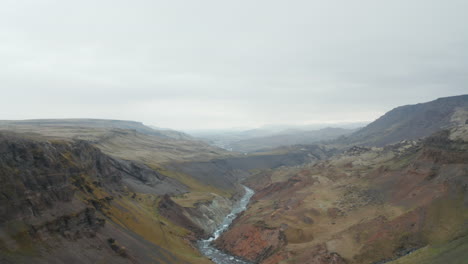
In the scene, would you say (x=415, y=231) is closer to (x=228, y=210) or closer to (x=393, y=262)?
(x=393, y=262)

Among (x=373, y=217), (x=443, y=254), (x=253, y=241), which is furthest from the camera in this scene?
(x=253, y=241)

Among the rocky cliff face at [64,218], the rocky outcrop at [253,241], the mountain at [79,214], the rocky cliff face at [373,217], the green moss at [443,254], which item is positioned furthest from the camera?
the rocky outcrop at [253,241]

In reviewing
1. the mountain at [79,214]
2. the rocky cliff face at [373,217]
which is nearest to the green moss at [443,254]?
the rocky cliff face at [373,217]

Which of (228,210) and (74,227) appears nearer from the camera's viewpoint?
(74,227)

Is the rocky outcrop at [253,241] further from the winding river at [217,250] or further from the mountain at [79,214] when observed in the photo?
the mountain at [79,214]

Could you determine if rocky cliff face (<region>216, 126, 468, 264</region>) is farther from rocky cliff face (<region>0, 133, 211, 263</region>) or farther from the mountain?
rocky cliff face (<region>0, 133, 211, 263</region>)

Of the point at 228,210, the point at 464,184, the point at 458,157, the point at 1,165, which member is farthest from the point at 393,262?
the point at 228,210

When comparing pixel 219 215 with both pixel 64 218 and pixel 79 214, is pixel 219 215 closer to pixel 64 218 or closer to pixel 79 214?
pixel 79 214

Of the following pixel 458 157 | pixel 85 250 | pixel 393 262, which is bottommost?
pixel 393 262

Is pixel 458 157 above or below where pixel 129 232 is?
above

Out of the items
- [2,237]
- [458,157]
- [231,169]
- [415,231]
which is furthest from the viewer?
[231,169]

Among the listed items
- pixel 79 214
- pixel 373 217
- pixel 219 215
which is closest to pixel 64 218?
pixel 79 214
